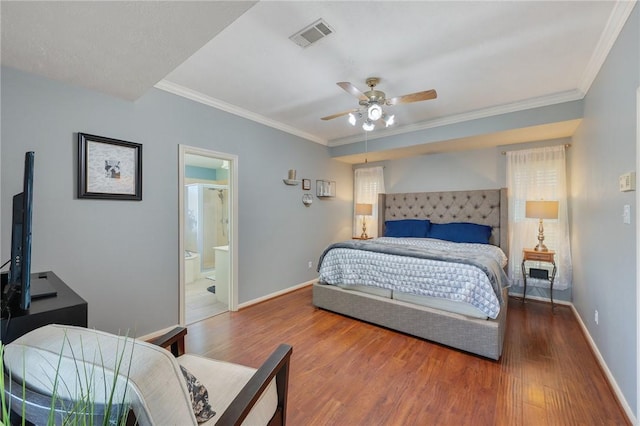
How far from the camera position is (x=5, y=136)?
192cm

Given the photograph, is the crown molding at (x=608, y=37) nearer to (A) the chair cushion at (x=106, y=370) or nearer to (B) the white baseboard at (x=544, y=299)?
(B) the white baseboard at (x=544, y=299)

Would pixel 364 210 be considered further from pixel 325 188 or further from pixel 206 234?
pixel 206 234

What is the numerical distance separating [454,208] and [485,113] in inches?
60.0

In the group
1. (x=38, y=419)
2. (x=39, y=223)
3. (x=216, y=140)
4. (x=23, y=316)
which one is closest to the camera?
(x=38, y=419)

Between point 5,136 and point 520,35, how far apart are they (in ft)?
12.6

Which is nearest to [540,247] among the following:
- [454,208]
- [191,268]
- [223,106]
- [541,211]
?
[541,211]

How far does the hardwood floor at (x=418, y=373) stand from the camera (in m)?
1.69

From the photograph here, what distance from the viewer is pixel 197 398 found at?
36.2 inches

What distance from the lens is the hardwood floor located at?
A: 5.56 feet

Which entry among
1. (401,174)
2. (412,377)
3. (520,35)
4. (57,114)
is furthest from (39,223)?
(401,174)

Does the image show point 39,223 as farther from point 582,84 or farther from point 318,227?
point 582,84

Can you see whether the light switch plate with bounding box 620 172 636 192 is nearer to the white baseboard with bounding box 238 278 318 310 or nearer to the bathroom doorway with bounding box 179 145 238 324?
the bathroom doorway with bounding box 179 145 238 324

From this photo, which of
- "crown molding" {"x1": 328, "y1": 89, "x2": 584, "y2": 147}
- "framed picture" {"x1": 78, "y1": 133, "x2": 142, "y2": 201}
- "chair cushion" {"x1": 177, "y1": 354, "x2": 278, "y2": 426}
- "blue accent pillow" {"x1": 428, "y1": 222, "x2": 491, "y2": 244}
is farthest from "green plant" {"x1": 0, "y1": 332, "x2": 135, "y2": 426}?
"blue accent pillow" {"x1": 428, "y1": 222, "x2": 491, "y2": 244}

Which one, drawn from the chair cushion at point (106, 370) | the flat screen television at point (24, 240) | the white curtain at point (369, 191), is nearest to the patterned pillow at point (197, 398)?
the chair cushion at point (106, 370)
